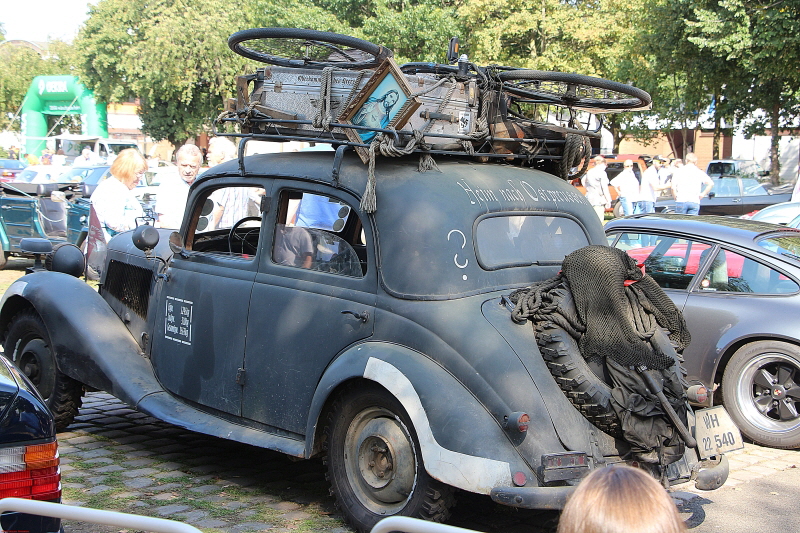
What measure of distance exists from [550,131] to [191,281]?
247 centimetres

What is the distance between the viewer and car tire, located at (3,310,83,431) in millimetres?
5871

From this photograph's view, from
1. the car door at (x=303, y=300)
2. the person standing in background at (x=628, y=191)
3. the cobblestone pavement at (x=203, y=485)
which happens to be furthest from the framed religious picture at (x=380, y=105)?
the person standing in background at (x=628, y=191)

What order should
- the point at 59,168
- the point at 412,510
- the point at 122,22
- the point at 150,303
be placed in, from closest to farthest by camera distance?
the point at 412,510 < the point at 150,303 < the point at 59,168 < the point at 122,22

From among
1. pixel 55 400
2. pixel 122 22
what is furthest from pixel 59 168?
pixel 55 400

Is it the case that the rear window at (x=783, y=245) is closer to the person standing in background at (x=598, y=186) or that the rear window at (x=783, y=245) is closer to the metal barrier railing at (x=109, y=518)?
the metal barrier railing at (x=109, y=518)

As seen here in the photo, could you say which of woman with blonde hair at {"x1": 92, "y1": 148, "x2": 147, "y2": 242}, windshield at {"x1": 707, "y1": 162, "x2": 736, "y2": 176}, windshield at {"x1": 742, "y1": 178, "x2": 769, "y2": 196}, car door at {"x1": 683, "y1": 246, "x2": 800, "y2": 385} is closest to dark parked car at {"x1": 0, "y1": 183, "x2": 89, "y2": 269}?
woman with blonde hair at {"x1": 92, "y1": 148, "x2": 147, "y2": 242}

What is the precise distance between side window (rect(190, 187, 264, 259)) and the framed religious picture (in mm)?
1192

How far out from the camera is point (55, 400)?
5.92 m

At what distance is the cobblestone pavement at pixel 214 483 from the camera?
183 inches

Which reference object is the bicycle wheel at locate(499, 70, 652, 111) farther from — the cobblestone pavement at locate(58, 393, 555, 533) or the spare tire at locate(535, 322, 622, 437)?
the cobblestone pavement at locate(58, 393, 555, 533)

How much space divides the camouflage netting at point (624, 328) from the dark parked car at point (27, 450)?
2229 millimetres

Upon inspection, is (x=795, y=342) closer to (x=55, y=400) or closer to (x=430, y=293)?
(x=430, y=293)

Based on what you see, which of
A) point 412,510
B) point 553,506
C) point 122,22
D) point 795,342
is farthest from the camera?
point 122,22

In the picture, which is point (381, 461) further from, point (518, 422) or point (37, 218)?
point (37, 218)
